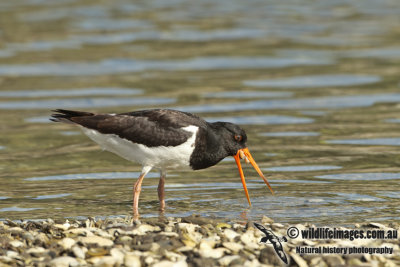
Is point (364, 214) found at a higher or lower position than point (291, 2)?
lower

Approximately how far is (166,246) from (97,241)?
0.72 metres

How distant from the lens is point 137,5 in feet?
110

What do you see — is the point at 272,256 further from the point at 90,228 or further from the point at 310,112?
the point at 310,112

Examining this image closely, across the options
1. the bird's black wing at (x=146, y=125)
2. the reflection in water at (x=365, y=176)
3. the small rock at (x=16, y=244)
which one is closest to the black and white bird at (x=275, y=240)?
the bird's black wing at (x=146, y=125)

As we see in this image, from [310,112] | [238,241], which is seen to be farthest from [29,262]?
[310,112]

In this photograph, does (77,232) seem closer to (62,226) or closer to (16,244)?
(62,226)

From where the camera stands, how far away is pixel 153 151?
34.8ft

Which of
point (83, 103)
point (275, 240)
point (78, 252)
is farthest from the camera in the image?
point (83, 103)

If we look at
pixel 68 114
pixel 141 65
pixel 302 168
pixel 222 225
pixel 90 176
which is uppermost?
pixel 68 114

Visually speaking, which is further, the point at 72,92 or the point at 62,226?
the point at 72,92

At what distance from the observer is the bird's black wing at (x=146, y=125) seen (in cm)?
1049

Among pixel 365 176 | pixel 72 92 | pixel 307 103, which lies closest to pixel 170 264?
pixel 365 176

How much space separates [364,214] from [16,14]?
22595mm

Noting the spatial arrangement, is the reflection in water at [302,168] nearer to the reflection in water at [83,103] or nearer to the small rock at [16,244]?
the reflection in water at [83,103]
